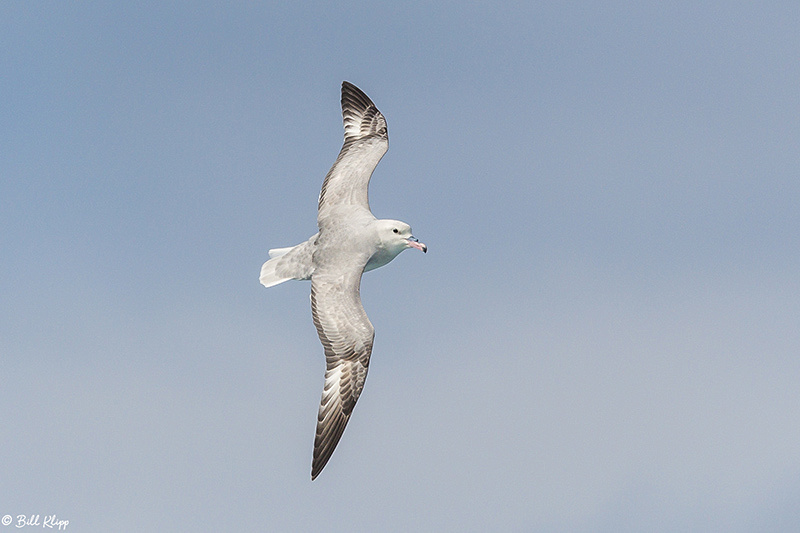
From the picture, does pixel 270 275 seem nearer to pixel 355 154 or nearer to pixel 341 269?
pixel 341 269

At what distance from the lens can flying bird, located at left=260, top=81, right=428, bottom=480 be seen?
16.0 meters

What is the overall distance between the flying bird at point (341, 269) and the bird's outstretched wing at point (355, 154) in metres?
0.02

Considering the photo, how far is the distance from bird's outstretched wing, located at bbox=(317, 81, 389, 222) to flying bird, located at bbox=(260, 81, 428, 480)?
2cm

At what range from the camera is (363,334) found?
16141 millimetres

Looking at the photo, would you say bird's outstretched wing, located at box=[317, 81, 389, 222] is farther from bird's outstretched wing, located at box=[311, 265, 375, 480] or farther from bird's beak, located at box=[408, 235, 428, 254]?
bird's outstretched wing, located at box=[311, 265, 375, 480]

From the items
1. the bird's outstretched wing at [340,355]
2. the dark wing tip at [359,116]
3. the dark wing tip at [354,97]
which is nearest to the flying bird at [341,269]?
the bird's outstretched wing at [340,355]

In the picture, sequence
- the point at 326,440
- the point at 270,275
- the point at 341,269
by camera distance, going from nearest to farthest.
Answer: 1. the point at 326,440
2. the point at 341,269
3. the point at 270,275

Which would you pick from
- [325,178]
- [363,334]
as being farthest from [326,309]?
[325,178]

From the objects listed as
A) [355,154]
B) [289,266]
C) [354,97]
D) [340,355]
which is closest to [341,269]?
[289,266]

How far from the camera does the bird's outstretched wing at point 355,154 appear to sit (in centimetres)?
1848

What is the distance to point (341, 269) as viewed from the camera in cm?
1670

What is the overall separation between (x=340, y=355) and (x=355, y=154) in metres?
5.59

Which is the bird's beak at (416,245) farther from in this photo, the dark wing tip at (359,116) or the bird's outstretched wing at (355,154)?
the dark wing tip at (359,116)

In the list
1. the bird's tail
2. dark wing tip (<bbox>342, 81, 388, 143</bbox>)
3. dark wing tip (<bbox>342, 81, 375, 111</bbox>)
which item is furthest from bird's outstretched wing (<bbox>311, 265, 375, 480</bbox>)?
dark wing tip (<bbox>342, 81, 375, 111</bbox>)
